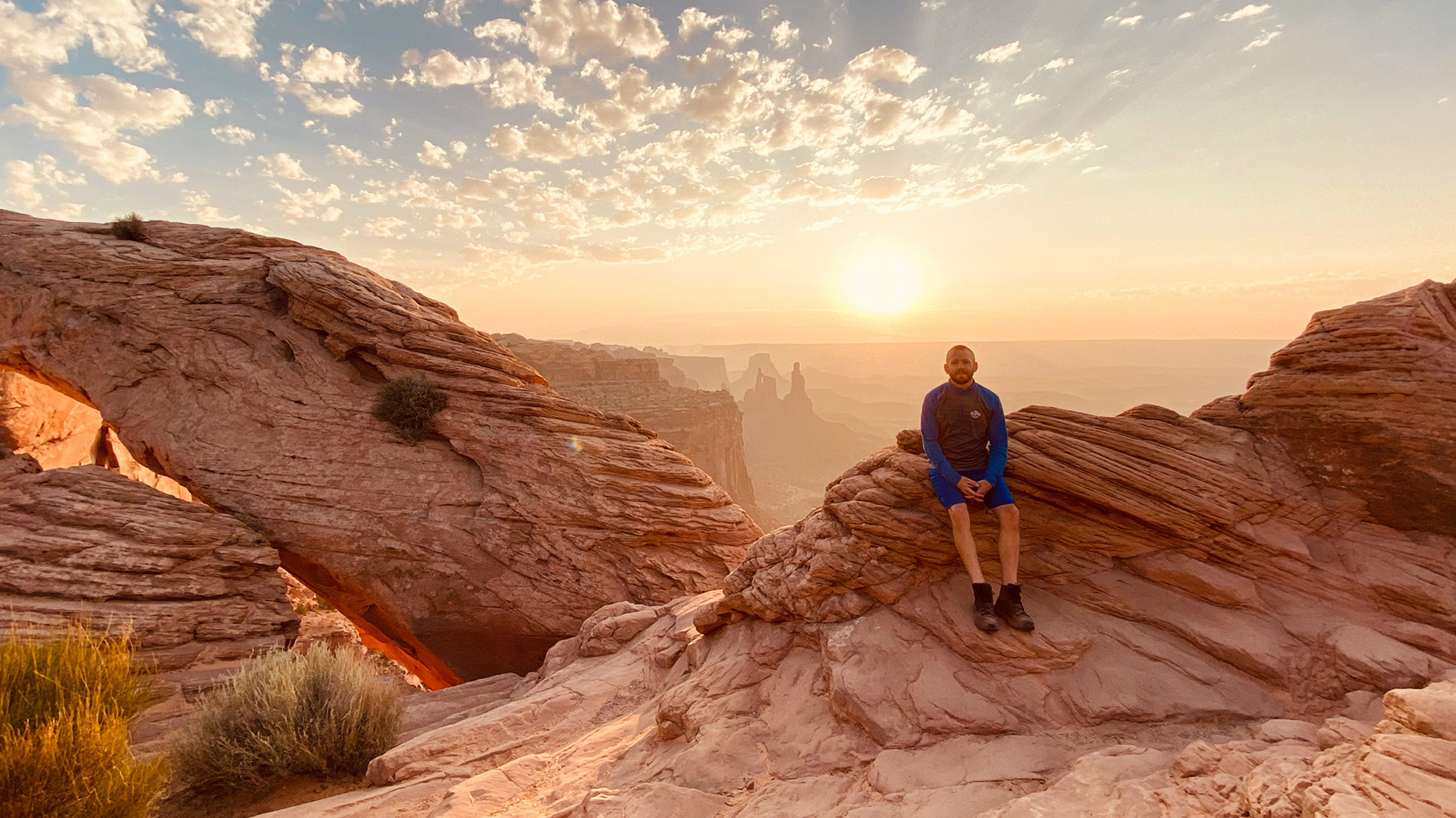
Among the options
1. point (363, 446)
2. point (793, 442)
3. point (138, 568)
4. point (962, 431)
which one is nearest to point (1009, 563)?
point (962, 431)

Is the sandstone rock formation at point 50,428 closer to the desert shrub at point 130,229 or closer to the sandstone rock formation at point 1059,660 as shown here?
the desert shrub at point 130,229

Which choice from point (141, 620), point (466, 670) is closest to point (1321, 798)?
point (466, 670)

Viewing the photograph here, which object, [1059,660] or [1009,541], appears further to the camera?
[1009,541]

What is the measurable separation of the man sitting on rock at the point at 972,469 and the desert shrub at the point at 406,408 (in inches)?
545

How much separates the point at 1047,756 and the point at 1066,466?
3.42 metres

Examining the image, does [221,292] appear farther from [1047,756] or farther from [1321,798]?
[1321,798]

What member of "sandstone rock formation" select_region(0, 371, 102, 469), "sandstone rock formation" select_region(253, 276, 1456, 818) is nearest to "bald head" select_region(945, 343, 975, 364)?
"sandstone rock formation" select_region(253, 276, 1456, 818)

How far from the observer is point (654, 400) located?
76.0 m

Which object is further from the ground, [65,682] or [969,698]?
[65,682]

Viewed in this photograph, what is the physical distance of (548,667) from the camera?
A: 11.8 m

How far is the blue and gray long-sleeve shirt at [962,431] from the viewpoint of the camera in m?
6.77

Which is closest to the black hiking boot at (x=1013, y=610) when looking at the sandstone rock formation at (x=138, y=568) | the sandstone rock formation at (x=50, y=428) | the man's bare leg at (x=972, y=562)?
the man's bare leg at (x=972, y=562)

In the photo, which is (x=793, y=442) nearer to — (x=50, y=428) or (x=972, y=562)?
(x=50, y=428)

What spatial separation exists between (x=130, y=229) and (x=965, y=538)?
24211 millimetres
